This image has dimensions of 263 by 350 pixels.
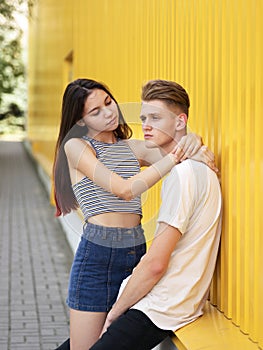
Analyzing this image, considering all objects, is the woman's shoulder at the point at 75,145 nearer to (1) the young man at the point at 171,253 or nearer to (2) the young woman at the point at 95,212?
(2) the young woman at the point at 95,212

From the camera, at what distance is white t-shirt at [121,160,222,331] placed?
3422 millimetres

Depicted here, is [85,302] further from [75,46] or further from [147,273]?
[75,46]

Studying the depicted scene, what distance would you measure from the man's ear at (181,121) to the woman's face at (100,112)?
0.37 metres

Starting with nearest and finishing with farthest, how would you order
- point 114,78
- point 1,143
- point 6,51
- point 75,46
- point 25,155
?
1. point 114,78
2. point 75,46
3. point 6,51
4. point 25,155
5. point 1,143

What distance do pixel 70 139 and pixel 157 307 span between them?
92 cm

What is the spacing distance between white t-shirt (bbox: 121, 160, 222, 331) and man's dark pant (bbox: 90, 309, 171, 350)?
34mm

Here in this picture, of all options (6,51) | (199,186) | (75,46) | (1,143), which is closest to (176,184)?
(199,186)

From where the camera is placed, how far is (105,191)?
3.84m

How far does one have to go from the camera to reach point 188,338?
3553 mm

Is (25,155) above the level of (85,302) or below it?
below

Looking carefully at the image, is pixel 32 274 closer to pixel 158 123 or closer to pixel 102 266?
pixel 102 266

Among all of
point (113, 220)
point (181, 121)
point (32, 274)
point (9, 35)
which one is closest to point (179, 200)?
point (181, 121)

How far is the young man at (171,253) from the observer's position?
341cm

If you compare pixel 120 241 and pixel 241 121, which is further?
A: pixel 120 241
